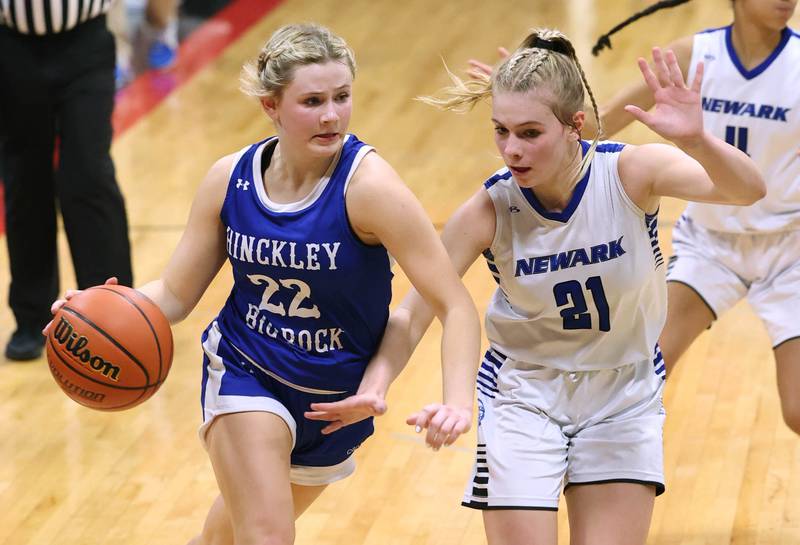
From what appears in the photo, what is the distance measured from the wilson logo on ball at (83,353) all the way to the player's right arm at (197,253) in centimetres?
20

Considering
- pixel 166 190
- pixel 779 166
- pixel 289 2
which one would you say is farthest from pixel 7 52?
pixel 289 2

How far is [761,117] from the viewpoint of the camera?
444cm

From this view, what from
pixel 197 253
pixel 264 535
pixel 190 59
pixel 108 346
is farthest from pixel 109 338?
pixel 190 59

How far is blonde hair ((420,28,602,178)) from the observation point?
Answer: 129 inches

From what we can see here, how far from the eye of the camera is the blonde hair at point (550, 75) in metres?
3.29

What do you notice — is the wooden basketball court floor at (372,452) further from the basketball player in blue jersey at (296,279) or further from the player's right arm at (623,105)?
the player's right arm at (623,105)

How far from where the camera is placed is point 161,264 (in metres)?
6.88

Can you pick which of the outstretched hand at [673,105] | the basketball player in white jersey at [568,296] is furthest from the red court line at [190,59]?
the outstretched hand at [673,105]

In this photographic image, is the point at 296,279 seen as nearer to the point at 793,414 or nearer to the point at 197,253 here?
the point at 197,253

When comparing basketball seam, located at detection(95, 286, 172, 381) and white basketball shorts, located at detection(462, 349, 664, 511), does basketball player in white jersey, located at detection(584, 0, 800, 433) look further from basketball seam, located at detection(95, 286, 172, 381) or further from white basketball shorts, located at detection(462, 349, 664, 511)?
basketball seam, located at detection(95, 286, 172, 381)

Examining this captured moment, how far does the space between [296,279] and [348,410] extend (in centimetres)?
36

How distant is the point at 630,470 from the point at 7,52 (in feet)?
11.4

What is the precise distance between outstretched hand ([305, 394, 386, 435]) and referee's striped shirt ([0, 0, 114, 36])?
9.51 feet

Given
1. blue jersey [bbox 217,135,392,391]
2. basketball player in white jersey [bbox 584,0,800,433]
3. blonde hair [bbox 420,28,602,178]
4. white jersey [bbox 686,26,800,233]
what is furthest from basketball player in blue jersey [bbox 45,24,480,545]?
white jersey [bbox 686,26,800,233]
